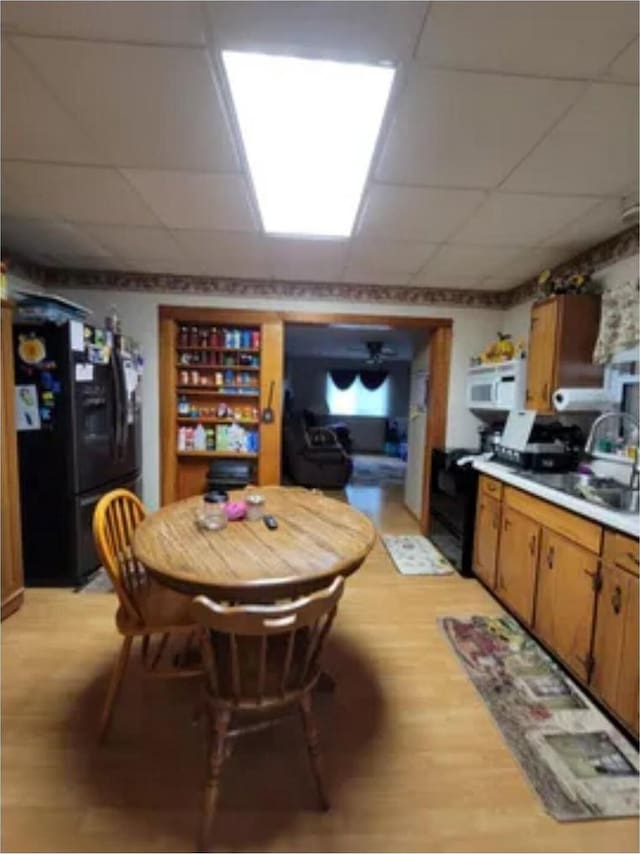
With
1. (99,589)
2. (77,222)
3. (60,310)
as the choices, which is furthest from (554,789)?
(77,222)

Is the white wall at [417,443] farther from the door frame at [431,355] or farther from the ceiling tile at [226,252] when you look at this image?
the ceiling tile at [226,252]

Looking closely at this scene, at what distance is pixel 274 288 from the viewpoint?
423 centimetres

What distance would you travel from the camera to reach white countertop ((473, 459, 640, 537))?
186 cm

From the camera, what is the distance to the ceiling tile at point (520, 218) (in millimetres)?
2295

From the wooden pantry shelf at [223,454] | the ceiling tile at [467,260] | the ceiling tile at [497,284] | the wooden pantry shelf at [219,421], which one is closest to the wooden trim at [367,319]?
the ceiling tile at [497,284]

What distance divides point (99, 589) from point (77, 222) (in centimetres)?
236

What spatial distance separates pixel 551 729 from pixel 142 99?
288 centimetres

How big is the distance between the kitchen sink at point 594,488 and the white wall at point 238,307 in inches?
63.2

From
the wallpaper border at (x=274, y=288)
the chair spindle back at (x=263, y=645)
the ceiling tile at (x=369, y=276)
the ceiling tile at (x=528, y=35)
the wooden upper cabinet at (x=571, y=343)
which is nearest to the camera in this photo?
the ceiling tile at (x=528, y=35)

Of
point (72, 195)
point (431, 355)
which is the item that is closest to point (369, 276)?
point (431, 355)

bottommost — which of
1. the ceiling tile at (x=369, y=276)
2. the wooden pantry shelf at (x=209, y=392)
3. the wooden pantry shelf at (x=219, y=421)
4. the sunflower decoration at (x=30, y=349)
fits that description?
the wooden pantry shelf at (x=219, y=421)

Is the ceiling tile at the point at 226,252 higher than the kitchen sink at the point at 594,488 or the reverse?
higher

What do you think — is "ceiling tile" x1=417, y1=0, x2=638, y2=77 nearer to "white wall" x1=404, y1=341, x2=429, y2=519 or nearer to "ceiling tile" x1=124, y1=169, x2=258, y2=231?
"ceiling tile" x1=124, y1=169, x2=258, y2=231

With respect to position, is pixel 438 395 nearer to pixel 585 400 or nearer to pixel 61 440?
pixel 585 400
